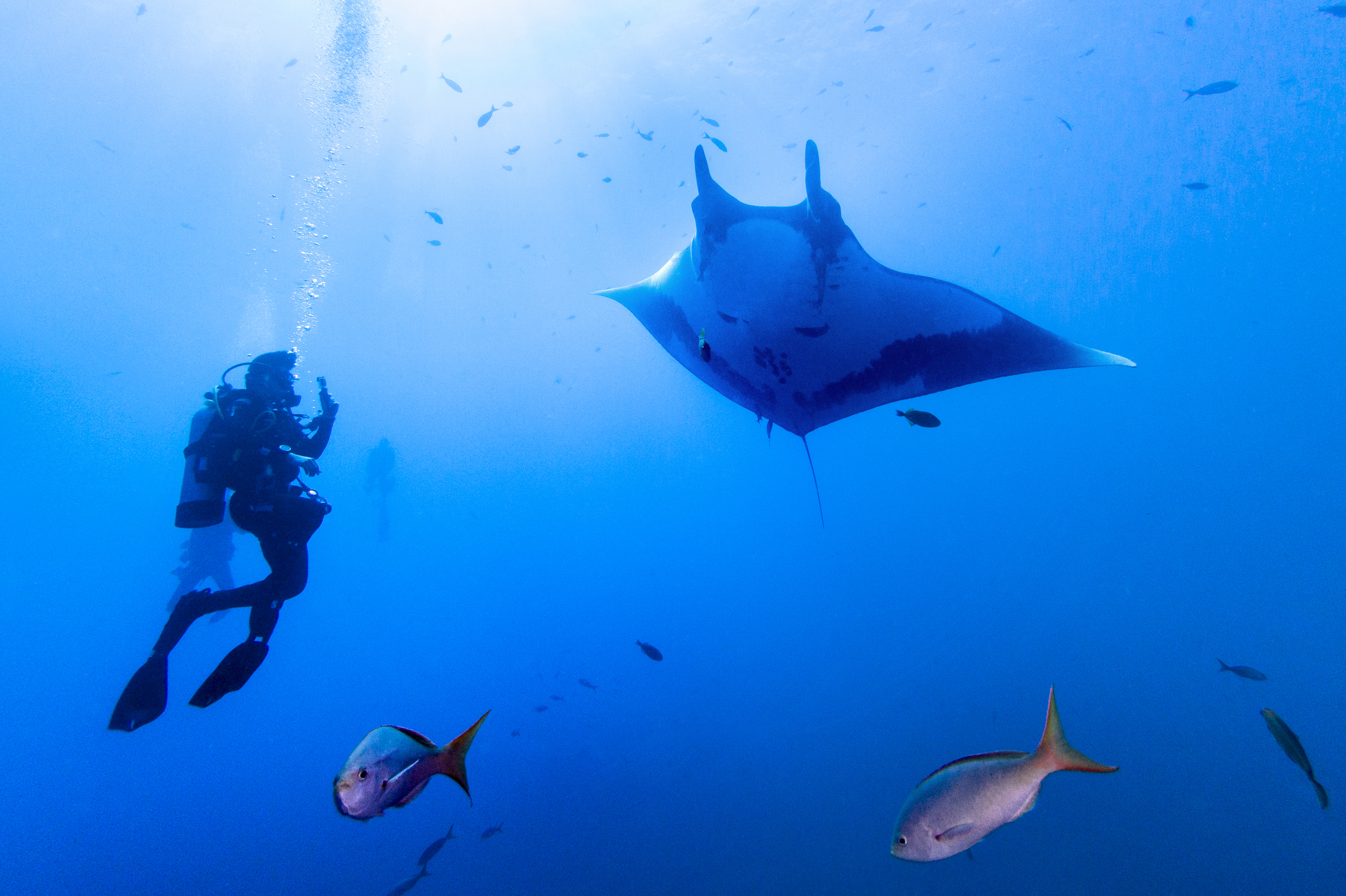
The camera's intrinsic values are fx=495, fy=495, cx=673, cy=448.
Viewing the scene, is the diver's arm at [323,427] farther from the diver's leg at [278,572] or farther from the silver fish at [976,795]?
the silver fish at [976,795]

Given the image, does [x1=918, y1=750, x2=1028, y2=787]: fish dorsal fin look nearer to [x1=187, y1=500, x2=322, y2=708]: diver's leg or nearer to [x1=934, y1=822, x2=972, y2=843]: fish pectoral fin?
[x1=934, y1=822, x2=972, y2=843]: fish pectoral fin

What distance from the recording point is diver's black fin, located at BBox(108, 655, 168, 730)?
12.1ft

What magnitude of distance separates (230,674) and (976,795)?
4.95m

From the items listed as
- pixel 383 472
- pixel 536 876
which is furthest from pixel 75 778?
pixel 536 876

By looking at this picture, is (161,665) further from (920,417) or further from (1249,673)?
(1249,673)

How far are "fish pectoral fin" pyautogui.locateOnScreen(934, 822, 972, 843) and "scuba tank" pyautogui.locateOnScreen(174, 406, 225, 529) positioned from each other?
5218 millimetres

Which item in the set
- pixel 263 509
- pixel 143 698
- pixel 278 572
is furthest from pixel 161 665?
pixel 263 509

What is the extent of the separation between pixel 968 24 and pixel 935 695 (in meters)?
18.6

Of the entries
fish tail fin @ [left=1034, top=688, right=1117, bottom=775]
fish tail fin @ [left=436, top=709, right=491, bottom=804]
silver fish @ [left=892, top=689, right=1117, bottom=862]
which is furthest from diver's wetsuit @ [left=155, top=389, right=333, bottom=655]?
fish tail fin @ [left=1034, top=688, right=1117, bottom=775]

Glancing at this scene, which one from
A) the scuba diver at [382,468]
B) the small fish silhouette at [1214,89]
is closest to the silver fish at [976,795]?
the small fish silhouette at [1214,89]

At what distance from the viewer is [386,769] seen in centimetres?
251

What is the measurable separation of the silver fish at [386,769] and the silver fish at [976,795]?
2.15m

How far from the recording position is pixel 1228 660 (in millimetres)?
14969

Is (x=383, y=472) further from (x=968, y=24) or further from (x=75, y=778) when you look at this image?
(x=968, y=24)
